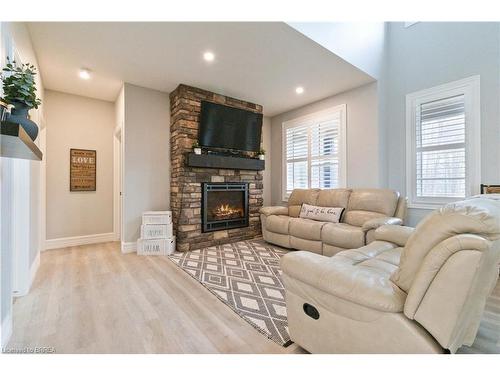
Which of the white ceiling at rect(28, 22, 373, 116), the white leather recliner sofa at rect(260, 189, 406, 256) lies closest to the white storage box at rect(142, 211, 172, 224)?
the white leather recliner sofa at rect(260, 189, 406, 256)

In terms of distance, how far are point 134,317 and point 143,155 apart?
8.67ft

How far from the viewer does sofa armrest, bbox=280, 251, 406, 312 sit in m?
1.06

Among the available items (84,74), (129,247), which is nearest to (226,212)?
(129,247)

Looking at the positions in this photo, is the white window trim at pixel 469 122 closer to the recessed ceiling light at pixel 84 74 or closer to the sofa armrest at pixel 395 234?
the sofa armrest at pixel 395 234

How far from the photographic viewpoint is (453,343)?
1015 millimetres

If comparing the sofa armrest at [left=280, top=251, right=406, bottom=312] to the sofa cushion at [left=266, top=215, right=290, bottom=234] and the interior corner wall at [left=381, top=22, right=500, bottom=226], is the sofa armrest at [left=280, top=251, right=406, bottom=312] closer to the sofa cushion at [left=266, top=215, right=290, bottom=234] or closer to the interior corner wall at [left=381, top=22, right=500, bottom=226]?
the sofa cushion at [left=266, top=215, right=290, bottom=234]

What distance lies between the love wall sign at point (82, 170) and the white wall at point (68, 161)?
0.06 meters

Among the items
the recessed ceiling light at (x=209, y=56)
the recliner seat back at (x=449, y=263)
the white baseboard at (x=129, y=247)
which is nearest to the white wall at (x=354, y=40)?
the recessed ceiling light at (x=209, y=56)

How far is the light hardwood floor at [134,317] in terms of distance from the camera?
4.90 ft
